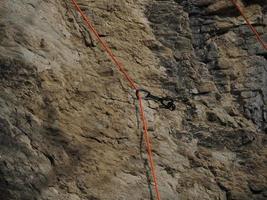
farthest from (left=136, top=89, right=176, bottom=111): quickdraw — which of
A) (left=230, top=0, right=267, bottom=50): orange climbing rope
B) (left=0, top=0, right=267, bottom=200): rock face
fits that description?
(left=230, top=0, right=267, bottom=50): orange climbing rope

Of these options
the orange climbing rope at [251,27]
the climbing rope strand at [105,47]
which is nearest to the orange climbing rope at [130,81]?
the climbing rope strand at [105,47]

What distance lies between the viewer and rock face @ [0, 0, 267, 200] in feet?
18.0

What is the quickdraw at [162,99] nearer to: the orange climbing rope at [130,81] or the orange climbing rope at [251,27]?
the orange climbing rope at [130,81]

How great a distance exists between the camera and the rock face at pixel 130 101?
547 cm

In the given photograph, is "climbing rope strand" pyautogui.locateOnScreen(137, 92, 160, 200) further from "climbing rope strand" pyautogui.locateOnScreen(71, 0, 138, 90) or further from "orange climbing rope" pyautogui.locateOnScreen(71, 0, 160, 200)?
"climbing rope strand" pyautogui.locateOnScreen(71, 0, 138, 90)

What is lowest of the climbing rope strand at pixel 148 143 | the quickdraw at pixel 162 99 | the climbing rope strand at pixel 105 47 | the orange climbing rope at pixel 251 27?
the climbing rope strand at pixel 148 143

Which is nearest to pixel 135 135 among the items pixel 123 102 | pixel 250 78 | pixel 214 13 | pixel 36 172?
pixel 123 102

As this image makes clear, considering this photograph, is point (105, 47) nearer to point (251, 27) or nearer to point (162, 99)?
→ point (162, 99)

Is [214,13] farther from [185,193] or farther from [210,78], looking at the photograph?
[185,193]

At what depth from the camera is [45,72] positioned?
5.83 metres

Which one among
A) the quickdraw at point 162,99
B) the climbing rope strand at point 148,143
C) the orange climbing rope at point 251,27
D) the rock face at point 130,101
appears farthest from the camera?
the orange climbing rope at point 251,27

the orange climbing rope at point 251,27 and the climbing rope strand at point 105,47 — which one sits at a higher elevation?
the orange climbing rope at point 251,27

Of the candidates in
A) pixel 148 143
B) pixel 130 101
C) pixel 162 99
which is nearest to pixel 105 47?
pixel 130 101

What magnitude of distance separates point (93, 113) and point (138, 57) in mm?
1076
